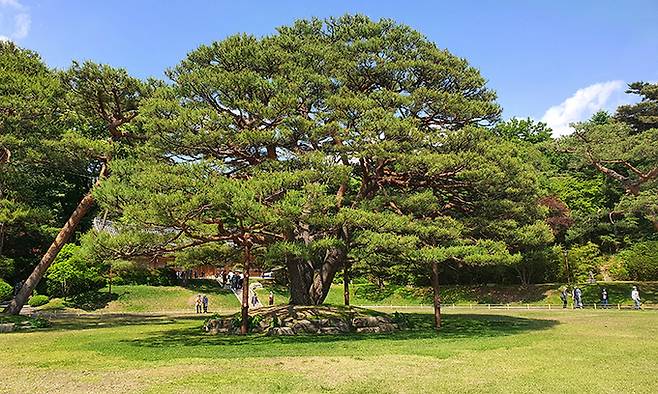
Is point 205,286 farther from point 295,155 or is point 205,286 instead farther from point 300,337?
point 295,155

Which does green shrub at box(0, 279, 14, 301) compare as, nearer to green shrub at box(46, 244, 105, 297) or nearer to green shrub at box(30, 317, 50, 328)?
green shrub at box(46, 244, 105, 297)

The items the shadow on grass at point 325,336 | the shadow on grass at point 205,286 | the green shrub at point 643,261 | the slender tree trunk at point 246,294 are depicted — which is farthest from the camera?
the shadow on grass at point 205,286

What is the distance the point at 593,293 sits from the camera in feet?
93.8

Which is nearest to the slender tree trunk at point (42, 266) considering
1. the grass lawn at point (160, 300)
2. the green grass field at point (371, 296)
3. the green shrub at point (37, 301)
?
the green grass field at point (371, 296)

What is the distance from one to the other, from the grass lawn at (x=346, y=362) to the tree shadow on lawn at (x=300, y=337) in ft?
0.15

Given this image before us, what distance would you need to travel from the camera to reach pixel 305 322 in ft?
51.6

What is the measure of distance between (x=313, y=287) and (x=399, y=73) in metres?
8.19

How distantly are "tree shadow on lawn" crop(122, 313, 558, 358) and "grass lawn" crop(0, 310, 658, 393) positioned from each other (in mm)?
47

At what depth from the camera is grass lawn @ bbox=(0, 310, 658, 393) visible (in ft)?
24.3

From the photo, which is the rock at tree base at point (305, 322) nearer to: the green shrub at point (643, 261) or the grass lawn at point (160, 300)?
the grass lawn at point (160, 300)

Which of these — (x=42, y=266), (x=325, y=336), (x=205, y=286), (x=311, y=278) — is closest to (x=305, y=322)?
(x=325, y=336)

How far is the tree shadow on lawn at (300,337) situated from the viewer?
12438 millimetres

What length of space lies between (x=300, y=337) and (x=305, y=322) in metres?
1.43

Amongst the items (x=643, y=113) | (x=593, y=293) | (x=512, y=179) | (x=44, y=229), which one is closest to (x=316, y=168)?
(x=512, y=179)
